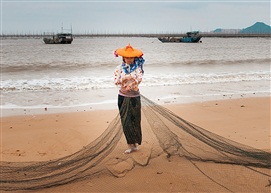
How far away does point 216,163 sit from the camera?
4055mm

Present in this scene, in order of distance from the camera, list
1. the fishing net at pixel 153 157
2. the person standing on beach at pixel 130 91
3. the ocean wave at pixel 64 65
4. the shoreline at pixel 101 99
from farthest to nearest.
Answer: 1. the ocean wave at pixel 64 65
2. the shoreline at pixel 101 99
3. the person standing on beach at pixel 130 91
4. the fishing net at pixel 153 157

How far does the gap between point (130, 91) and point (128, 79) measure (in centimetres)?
16

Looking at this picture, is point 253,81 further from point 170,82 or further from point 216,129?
point 216,129

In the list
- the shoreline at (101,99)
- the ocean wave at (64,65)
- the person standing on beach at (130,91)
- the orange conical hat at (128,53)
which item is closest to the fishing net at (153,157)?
the person standing on beach at (130,91)

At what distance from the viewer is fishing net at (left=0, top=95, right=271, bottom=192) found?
147 inches

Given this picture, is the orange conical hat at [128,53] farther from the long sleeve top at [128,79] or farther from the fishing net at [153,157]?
the fishing net at [153,157]

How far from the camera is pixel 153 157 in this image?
14.4ft

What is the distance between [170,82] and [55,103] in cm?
607

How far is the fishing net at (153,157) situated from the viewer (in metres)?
3.72

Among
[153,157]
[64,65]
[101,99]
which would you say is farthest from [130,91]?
[64,65]

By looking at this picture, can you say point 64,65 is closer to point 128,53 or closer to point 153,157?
point 128,53

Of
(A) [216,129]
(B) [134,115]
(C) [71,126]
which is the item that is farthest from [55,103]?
(B) [134,115]

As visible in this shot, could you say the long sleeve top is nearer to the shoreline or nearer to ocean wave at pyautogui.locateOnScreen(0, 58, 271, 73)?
the shoreline

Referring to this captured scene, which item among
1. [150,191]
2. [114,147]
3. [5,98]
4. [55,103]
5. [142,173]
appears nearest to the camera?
[150,191]
